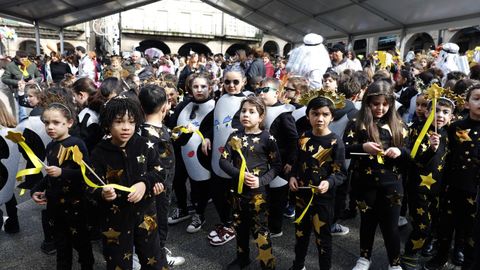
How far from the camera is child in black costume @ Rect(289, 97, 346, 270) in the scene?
8.45 ft

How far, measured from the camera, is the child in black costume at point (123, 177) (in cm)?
220

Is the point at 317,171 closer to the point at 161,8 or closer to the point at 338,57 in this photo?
the point at 338,57

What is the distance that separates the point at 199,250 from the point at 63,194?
1.37 meters

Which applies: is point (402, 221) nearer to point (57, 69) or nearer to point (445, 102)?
point (445, 102)

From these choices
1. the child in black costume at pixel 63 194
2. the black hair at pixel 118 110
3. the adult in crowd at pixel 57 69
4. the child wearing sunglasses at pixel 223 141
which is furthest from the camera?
the adult in crowd at pixel 57 69

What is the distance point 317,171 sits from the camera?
2.61 m

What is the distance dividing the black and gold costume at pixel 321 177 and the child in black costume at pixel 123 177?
112 centimetres

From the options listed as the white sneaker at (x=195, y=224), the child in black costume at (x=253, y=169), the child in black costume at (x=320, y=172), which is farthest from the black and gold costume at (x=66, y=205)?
the child in black costume at (x=320, y=172)

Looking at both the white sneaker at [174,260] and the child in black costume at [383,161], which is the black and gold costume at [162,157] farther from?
the child in black costume at [383,161]

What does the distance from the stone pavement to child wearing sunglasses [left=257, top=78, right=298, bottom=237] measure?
1.54 ft

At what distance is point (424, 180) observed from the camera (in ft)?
9.47

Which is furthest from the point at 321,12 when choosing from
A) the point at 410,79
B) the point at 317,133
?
the point at 317,133

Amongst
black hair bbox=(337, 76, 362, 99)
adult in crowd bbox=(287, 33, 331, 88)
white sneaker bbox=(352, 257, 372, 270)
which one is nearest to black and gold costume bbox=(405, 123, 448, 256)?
white sneaker bbox=(352, 257, 372, 270)

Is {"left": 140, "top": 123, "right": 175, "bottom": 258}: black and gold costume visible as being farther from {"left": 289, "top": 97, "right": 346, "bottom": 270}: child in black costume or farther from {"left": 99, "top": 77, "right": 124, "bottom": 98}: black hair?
{"left": 289, "top": 97, "right": 346, "bottom": 270}: child in black costume
